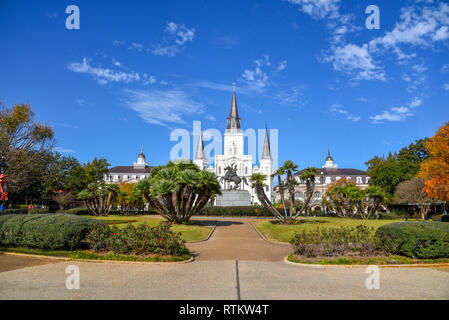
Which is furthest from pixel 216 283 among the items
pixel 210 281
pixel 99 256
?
pixel 99 256

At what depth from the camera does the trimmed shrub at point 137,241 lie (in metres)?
12.0

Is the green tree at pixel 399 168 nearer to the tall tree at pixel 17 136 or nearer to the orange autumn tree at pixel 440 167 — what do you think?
the orange autumn tree at pixel 440 167

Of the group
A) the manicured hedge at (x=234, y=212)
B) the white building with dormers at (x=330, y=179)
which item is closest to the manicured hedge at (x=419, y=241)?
the manicured hedge at (x=234, y=212)

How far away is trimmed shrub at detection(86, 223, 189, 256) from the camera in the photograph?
12.0 m

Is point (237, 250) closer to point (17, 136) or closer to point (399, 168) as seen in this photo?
point (17, 136)

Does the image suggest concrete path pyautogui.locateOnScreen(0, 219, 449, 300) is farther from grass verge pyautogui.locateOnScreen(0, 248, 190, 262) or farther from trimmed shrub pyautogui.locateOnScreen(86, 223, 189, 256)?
trimmed shrub pyautogui.locateOnScreen(86, 223, 189, 256)

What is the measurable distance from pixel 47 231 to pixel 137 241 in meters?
4.04

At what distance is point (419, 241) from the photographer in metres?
11.5

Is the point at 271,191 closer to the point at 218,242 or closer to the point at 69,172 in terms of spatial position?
the point at 69,172

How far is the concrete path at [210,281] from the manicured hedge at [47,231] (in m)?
1.11
